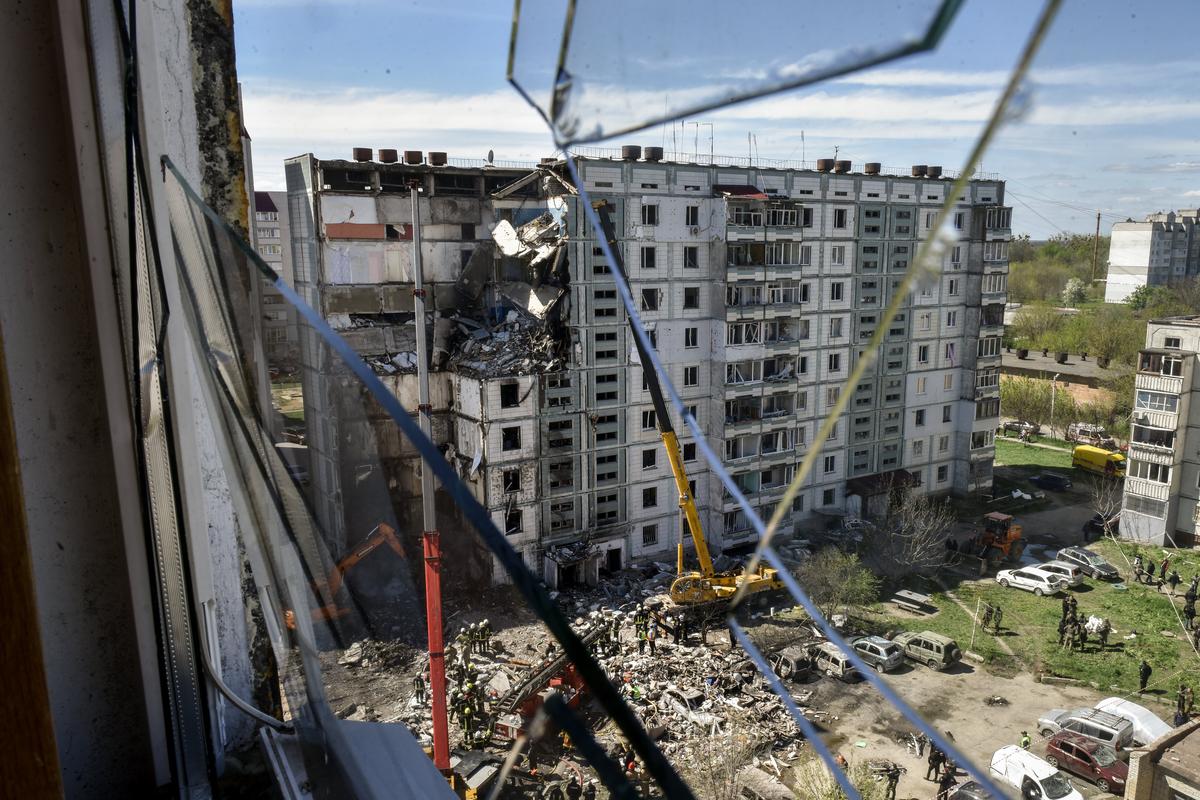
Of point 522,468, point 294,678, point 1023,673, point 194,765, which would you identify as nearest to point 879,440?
point 294,678

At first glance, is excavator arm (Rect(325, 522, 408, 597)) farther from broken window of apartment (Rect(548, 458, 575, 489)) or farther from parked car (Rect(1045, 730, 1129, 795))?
broken window of apartment (Rect(548, 458, 575, 489))

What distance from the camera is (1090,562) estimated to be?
4.95 m

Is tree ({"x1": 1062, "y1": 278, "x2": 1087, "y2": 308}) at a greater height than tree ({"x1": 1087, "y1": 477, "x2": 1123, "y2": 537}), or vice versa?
tree ({"x1": 1062, "y1": 278, "x2": 1087, "y2": 308})

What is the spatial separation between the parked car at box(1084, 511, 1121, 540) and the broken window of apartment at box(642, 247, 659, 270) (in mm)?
2986

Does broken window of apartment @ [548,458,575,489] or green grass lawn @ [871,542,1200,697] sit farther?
broken window of apartment @ [548,458,575,489]

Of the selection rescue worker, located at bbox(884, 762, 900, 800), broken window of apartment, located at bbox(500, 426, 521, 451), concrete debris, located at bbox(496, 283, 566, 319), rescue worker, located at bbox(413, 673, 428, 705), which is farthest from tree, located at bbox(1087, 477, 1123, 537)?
rescue worker, located at bbox(413, 673, 428, 705)

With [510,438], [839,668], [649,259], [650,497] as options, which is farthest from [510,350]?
[839,668]

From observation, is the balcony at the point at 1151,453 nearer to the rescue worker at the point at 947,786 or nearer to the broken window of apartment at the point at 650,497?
the rescue worker at the point at 947,786

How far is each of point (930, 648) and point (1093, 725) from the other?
117 cm

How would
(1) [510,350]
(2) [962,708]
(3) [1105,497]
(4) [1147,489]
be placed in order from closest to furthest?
(2) [962,708], (4) [1147,489], (3) [1105,497], (1) [510,350]

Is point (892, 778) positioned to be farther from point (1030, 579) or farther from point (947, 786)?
Result: point (1030, 579)

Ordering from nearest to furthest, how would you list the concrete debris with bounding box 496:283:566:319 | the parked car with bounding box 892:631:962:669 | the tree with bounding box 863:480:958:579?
the tree with bounding box 863:480:958:579
the parked car with bounding box 892:631:962:669
the concrete debris with bounding box 496:283:566:319

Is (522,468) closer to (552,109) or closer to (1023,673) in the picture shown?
(1023,673)

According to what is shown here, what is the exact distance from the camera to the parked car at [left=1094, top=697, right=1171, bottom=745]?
381cm
